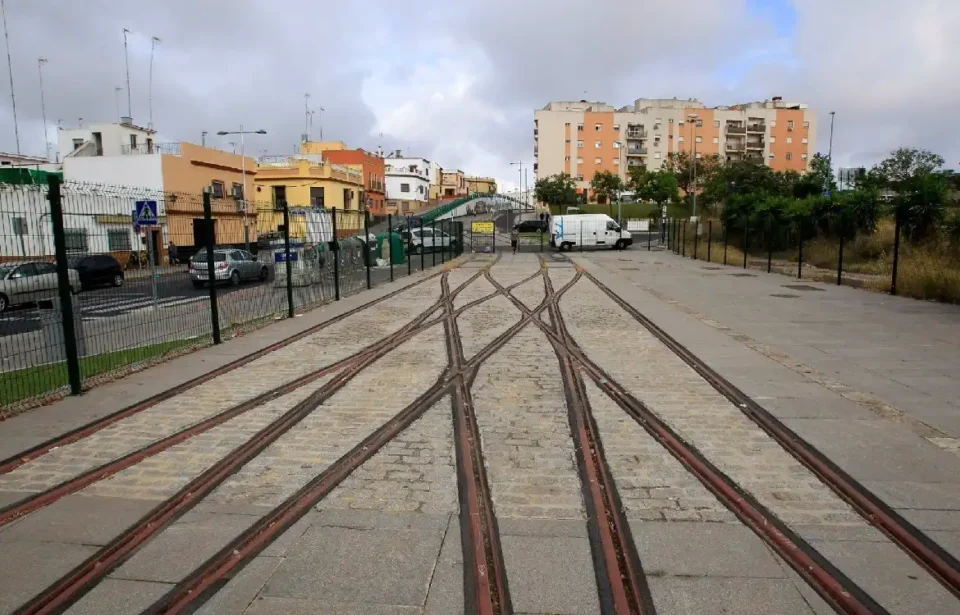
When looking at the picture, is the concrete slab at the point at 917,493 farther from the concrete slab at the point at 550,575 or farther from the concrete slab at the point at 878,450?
the concrete slab at the point at 550,575

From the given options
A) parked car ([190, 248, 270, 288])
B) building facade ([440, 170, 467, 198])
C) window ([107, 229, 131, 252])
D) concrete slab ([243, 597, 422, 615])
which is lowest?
concrete slab ([243, 597, 422, 615])

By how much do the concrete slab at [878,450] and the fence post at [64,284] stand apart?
7393 millimetres

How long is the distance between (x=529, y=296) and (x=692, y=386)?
9.89 meters

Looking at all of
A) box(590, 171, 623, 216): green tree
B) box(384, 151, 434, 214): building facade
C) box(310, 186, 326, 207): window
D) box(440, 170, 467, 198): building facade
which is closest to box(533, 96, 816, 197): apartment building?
box(590, 171, 623, 216): green tree

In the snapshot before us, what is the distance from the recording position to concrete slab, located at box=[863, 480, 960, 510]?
4.32 meters

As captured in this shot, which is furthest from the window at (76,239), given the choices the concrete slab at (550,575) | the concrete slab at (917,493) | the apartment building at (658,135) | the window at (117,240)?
the apartment building at (658,135)

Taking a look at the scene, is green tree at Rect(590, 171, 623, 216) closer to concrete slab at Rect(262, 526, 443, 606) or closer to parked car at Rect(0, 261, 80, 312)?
parked car at Rect(0, 261, 80, 312)

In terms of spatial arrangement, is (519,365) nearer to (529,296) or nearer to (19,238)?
(19,238)

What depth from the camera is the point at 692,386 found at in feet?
24.6

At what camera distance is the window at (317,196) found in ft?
185

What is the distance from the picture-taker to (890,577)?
→ 3.46 meters

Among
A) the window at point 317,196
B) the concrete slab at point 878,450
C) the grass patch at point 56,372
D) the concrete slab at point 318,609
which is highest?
the window at point 317,196

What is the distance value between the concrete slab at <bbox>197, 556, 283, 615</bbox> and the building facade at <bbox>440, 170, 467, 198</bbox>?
133340 mm

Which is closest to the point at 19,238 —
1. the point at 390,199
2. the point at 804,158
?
the point at 390,199
